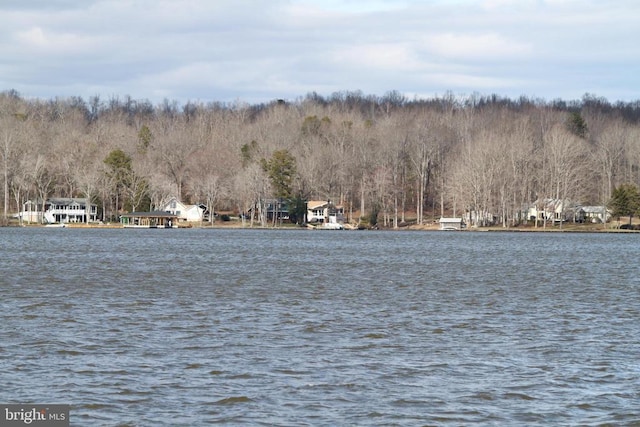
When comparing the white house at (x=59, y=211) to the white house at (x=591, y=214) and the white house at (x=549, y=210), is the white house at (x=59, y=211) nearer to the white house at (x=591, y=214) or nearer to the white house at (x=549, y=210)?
the white house at (x=549, y=210)

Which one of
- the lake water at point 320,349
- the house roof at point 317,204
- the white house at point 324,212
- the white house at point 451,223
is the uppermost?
the house roof at point 317,204

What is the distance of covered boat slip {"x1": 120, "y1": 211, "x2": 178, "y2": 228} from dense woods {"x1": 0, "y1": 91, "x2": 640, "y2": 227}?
1.93 meters

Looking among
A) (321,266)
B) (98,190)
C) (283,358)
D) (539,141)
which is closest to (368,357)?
(283,358)

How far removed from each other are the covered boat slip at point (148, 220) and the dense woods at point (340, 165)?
6.34ft

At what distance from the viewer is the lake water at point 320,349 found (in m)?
14.6

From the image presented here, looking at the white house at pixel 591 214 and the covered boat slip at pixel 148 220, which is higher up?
the white house at pixel 591 214

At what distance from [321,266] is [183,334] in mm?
29419

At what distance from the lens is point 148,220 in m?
130

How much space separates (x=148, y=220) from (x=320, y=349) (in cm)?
11290

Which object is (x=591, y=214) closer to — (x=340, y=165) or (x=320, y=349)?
(x=340, y=165)

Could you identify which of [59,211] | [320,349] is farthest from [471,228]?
[320,349]

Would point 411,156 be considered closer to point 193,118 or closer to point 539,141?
point 539,141

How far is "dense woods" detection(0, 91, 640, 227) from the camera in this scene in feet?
401

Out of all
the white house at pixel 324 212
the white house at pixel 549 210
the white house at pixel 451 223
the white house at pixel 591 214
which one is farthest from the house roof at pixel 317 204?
the white house at pixel 591 214
